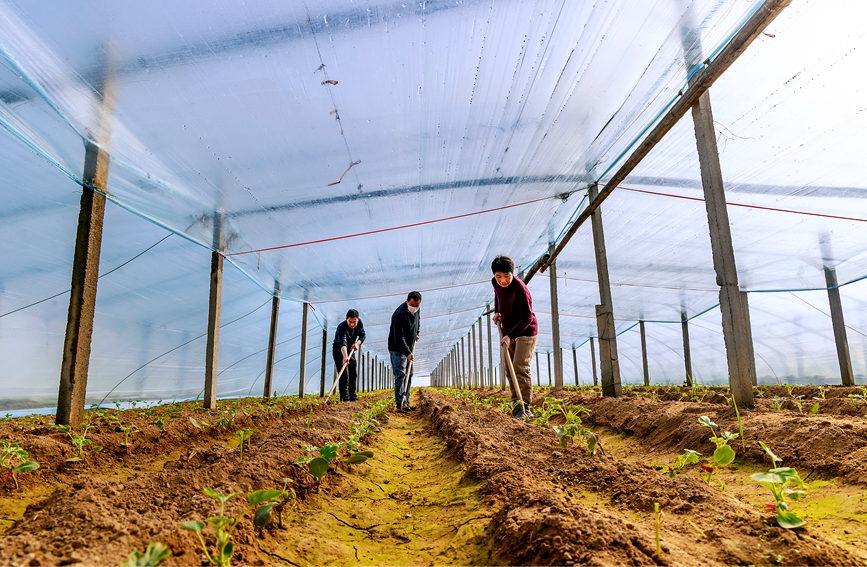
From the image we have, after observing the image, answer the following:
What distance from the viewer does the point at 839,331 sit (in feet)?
26.2

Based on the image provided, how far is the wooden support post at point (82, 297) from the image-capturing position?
3.72 meters

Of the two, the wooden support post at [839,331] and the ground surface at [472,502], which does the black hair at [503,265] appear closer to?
the ground surface at [472,502]

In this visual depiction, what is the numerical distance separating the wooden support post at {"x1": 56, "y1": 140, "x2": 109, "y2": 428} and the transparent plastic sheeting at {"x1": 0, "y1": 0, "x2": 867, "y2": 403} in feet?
0.44

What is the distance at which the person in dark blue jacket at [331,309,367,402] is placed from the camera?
7.78 meters

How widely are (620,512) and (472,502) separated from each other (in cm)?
60

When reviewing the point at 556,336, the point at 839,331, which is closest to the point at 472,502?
the point at 556,336

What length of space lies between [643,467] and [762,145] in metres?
4.12

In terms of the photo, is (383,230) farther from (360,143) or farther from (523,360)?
(523,360)

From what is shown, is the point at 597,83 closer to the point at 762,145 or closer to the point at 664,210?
the point at 762,145

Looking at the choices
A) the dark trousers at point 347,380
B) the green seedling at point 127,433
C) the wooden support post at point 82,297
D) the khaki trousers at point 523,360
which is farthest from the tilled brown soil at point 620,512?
the dark trousers at point 347,380

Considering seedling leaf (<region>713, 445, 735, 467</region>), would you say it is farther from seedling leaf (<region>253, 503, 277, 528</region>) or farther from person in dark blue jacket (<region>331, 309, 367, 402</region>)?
person in dark blue jacket (<region>331, 309, 367, 402</region>)

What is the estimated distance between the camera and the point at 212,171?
423 cm

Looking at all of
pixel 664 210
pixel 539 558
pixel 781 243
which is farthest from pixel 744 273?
→ pixel 539 558

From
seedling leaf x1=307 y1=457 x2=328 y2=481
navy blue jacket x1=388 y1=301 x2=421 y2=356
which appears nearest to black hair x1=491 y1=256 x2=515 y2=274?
navy blue jacket x1=388 y1=301 x2=421 y2=356
